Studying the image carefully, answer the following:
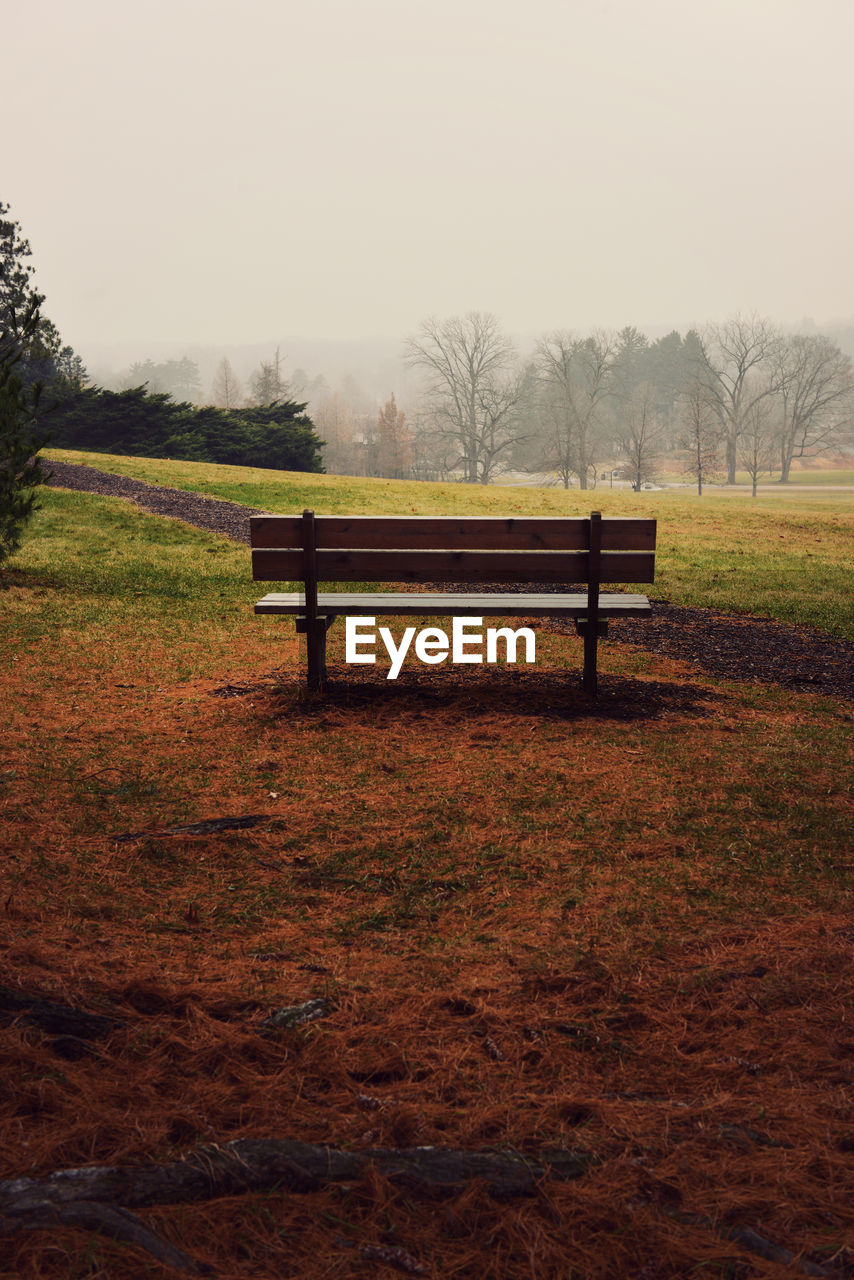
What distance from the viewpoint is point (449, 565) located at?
6.81 m

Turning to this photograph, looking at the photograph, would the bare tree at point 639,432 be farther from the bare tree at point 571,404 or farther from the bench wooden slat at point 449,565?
the bench wooden slat at point 449,565

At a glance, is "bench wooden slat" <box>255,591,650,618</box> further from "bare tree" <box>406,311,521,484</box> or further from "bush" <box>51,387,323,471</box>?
"bare tree" <box>406,311,521,484</box>

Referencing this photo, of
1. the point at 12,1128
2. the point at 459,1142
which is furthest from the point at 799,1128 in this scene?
the point at 12,1128

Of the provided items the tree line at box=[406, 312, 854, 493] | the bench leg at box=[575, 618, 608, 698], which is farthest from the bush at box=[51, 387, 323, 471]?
the bench leg at box=[575, 618, 608, 698]

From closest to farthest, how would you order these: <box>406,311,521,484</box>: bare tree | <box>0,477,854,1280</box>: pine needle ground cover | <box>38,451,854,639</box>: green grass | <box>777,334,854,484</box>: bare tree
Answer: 1. <box>0,477,854,1280</box>: pine needle ground cover
2. <box>38,451,854,639</box>: green grass
3. <box>406,311,521,484</box>: bare tree
4. <box>777,334,854,484</box>: bare tree

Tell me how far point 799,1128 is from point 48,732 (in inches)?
195

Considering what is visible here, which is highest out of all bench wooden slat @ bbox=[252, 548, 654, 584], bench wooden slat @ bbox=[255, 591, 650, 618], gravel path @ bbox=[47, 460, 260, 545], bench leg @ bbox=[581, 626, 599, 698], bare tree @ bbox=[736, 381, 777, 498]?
bare tree @ bbox=[736, 381, 777, 498]

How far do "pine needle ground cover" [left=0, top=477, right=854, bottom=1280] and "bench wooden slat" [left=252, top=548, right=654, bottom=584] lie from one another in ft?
2.87

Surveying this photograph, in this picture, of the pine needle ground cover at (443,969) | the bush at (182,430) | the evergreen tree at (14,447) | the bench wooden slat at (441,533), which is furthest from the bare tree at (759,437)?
the pine needle ground cover at (443,969)

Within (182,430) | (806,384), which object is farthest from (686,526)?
(806,384)

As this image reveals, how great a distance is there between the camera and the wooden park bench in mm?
6762

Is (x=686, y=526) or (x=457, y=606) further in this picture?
(x=686, y=526)

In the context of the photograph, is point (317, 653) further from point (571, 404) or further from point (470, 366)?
point (470, 366)

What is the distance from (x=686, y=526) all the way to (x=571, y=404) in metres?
38.7
